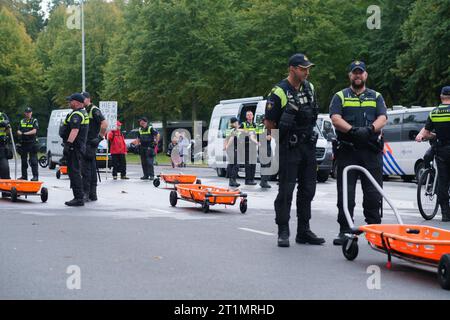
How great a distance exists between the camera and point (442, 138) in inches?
497

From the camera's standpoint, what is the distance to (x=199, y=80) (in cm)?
5072

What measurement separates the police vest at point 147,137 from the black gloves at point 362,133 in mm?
16143

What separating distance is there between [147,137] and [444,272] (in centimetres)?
1885

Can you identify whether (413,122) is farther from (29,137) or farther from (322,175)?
(29,137)

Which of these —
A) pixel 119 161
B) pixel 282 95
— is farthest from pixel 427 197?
pixel 119 161

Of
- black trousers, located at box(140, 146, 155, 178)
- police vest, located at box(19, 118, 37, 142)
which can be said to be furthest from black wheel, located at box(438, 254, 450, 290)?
black trousers, located at box(140, 146, 155, 178)

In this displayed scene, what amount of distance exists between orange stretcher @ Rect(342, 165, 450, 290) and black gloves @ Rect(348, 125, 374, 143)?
433 mm

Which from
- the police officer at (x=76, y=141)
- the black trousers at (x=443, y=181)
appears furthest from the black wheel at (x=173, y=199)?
the black trousers at (x=443, y=181)

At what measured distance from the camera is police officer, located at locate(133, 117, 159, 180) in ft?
81.0

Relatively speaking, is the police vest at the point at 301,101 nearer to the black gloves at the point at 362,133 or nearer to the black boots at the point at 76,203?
the black gloves at the point at 362,133

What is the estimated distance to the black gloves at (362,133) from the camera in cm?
900
